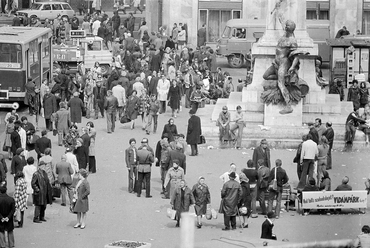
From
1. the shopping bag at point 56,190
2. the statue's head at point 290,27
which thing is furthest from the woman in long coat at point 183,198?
the statue's head at point 290,27

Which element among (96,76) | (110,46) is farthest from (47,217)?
(110,46)

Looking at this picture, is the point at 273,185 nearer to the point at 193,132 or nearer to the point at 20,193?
the point at 20,193

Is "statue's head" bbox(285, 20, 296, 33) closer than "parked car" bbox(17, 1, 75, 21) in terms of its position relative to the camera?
Yes

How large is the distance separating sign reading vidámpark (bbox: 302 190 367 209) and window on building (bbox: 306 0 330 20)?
29673 mm

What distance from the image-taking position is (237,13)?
56.7 m

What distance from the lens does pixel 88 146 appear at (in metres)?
29.8

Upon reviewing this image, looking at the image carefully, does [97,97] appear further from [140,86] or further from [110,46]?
[110,46]

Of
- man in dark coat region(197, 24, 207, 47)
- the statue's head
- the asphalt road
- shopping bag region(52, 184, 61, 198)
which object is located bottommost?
the asphalt road

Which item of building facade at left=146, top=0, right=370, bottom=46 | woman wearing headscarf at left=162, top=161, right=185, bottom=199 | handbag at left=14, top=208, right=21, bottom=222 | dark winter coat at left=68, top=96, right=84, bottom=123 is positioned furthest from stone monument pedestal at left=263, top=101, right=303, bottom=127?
building facade at left=146, top=0, right=370, bottom=46

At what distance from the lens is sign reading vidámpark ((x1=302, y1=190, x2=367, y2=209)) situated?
86.7 feet

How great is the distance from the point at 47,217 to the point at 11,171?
8.33 ft

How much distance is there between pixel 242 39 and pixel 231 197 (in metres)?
25.8

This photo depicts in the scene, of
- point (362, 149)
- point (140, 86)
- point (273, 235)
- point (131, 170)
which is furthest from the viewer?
point (140, 86)

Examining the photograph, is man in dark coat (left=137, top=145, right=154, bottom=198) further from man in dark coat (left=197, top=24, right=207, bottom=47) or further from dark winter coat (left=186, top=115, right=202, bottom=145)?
man in dark coat (left=197, top=24, right=207, bottom=47)
